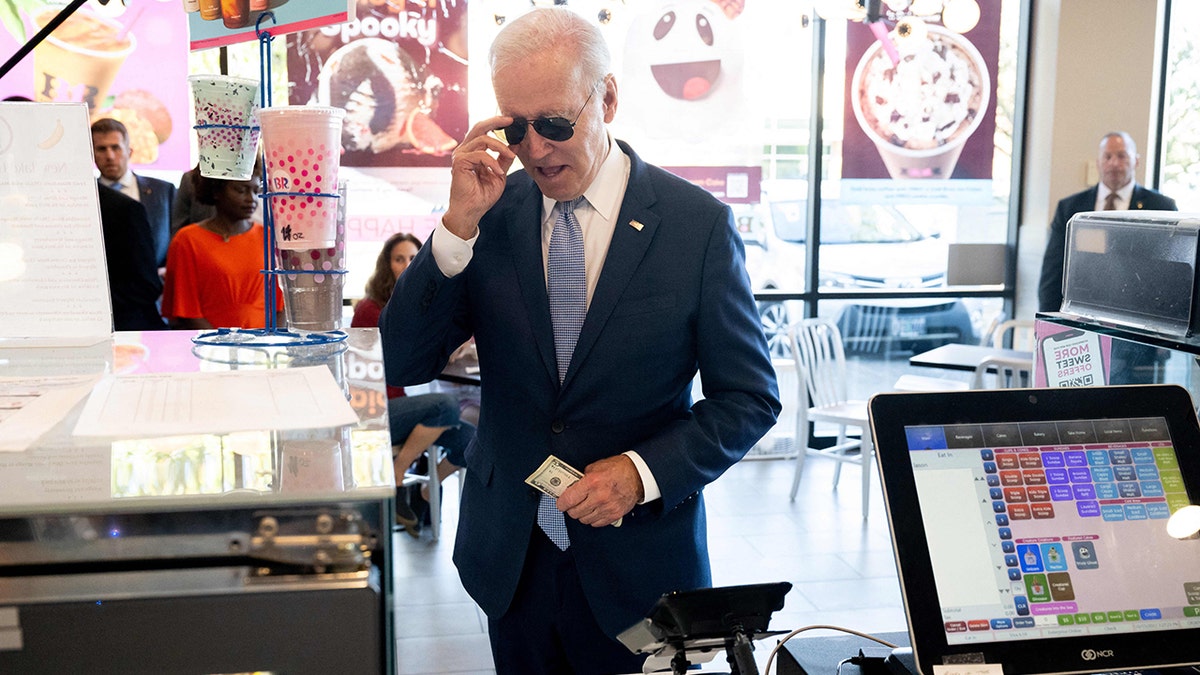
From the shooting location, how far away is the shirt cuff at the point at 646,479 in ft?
5.37

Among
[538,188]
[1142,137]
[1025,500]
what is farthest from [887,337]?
[1025,500]

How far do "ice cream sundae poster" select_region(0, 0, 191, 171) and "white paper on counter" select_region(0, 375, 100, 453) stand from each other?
195 inches

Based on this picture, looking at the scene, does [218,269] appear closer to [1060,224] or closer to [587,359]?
[587,359]

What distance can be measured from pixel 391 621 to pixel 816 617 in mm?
→ 3385

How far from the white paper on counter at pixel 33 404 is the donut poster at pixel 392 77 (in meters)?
4.97

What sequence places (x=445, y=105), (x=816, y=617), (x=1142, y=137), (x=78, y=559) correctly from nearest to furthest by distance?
(x=78, y=559) < (x=816, y=617) < (x=445, y=105) < (x=1142, y=137)

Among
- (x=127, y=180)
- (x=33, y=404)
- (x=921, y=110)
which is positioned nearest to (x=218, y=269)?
(x=127, y=180)

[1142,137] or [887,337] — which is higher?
[1142,137]

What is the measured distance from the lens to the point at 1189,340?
55.2 inches

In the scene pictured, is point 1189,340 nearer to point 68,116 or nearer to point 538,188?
point 538,188

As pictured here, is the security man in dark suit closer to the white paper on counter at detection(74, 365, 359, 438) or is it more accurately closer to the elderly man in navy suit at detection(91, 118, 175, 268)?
the elderly man in navy suit at detection(91, 118, 175, 268)

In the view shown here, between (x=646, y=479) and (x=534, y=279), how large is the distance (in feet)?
1.26

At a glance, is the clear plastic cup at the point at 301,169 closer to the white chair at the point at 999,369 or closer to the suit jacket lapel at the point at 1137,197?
the white chair at the point at 999,369

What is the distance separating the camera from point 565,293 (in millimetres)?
1784
